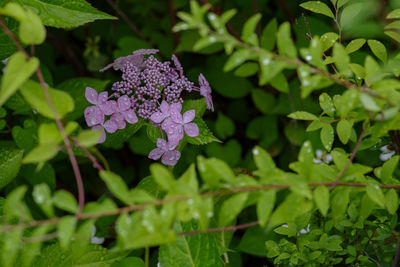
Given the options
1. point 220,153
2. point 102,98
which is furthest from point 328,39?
point 220,153

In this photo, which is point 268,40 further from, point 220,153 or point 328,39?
point 220,153

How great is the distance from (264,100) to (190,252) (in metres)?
0.84

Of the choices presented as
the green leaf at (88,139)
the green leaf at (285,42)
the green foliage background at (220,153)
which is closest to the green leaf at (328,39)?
the green foliage background at (220,153)

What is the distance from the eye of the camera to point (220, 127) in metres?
1.65

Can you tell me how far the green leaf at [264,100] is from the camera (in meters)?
1.67

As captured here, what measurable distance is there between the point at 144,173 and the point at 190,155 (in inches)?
8.9

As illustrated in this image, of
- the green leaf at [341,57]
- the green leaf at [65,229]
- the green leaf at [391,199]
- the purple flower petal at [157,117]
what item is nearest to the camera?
the green leaf at [65,229]

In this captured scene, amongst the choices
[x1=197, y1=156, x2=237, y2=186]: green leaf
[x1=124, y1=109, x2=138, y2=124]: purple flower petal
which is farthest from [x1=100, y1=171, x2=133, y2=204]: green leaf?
[x1=124, y1=109, x2=138, y2=124]: purple flower petal

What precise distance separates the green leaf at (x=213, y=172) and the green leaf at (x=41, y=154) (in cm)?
19

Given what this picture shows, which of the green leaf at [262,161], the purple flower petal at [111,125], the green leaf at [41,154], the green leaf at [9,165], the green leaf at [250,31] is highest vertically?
the green leaf at [250,31]

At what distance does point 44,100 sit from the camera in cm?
60

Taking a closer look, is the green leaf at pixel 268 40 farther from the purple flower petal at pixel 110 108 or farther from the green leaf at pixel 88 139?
the purple flower petal at pixel 110 108

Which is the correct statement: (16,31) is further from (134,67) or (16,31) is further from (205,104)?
(205,104)

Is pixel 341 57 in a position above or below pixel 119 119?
above
